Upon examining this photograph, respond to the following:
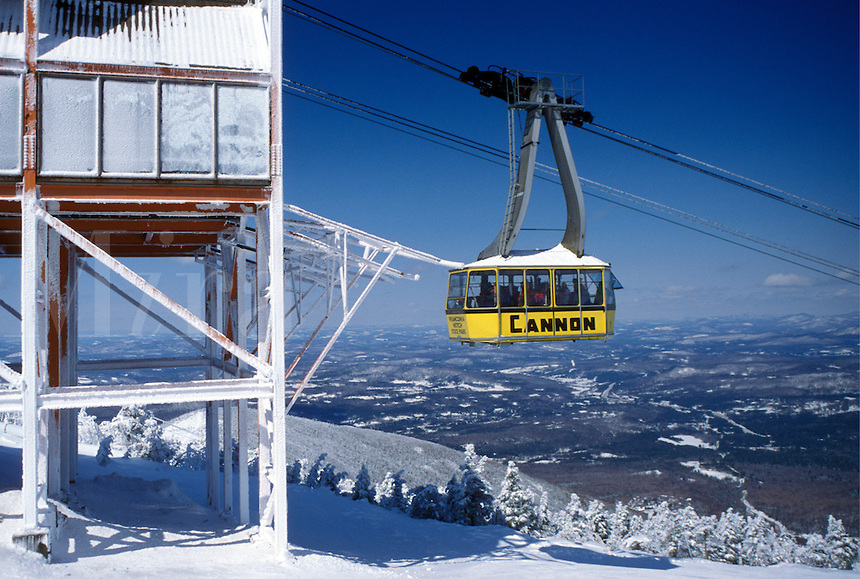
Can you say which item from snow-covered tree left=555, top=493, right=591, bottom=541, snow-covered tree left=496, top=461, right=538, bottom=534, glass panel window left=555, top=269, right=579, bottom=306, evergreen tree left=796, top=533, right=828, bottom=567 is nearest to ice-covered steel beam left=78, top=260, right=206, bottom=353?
glass panel window left=555, top=269, right=579, bottom=306

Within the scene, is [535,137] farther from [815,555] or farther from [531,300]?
[815,555]

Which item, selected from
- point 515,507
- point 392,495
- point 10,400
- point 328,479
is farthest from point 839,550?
point 10,400

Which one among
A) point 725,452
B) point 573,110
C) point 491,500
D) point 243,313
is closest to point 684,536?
point 491,500

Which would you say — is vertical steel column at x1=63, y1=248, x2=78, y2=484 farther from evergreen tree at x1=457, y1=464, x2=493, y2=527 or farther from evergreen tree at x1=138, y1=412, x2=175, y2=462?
evergreen tree at x1=457, y1=464, x2=493, y2=527

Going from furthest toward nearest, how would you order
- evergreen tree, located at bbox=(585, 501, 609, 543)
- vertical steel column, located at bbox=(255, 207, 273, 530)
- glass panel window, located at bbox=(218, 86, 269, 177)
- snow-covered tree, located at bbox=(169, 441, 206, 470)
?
evergreen tree, located at bbox=(585, 501, 609, 543)
snow-covered tree, located at bbox=(169, 441, 206, 470)
vertical steel column, located at bbox=(255, 207, 273, 530)
glass panel window, located at bbox=(218, 86, 269, 177)

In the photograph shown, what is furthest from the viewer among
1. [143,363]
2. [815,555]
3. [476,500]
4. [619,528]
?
[815,555]

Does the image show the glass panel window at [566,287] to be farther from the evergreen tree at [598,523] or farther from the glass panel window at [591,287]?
the evergreen tree at [598,523]
